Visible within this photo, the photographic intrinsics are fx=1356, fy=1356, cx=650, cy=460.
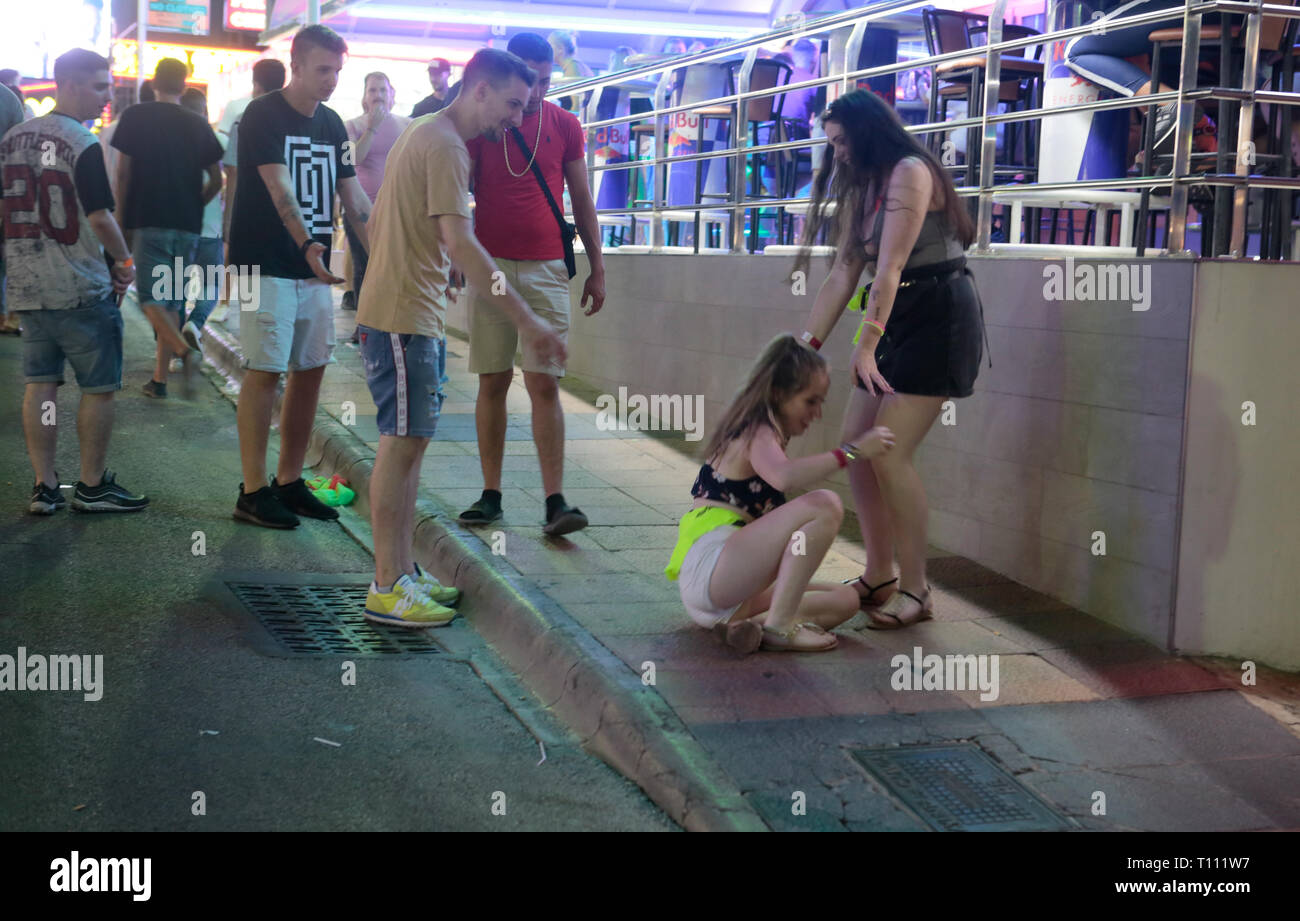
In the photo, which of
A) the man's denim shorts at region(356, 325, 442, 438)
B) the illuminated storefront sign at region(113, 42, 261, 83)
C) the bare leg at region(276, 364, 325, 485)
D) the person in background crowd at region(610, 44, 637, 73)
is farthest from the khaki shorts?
the illuminated storefront sign at region(113, 42, 261, 83)

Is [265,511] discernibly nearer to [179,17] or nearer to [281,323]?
[281,323]

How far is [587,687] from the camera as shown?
14.5 feet

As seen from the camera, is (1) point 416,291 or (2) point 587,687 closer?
(2) point 587,687

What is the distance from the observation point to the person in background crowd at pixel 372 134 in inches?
409

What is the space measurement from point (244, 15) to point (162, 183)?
20331 millimetres

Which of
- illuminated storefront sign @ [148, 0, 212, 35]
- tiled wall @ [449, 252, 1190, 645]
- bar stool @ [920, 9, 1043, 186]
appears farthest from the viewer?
illuminated storefront sign @ [148, 0, 212, 35]

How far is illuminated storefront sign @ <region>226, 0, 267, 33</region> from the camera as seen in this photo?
90.5 feet

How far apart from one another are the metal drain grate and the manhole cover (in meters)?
1.96

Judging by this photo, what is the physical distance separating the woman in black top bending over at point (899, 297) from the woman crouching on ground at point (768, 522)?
302 mm

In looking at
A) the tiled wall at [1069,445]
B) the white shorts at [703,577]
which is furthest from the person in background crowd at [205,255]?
the white shorts at [703,577]

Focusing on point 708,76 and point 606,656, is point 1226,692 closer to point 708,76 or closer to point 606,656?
point 606,656

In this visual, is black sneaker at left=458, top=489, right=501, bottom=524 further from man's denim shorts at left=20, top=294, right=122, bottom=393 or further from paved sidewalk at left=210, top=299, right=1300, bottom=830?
man's denim shorts at left=20, top=294, right=122, bottom=393

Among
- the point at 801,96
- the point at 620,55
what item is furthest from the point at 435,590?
the point at 620,55
